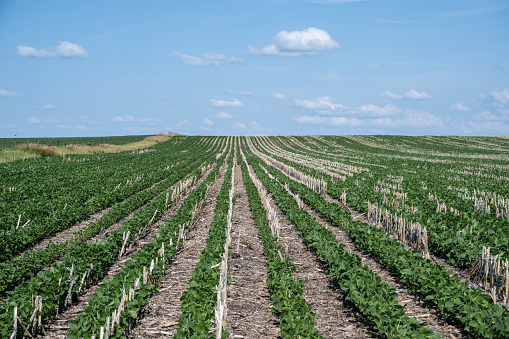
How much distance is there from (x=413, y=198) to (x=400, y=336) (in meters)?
14.0

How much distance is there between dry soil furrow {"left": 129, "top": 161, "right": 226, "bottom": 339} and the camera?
7184 mm

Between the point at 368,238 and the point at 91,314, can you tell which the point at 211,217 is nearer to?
the point at 368,238

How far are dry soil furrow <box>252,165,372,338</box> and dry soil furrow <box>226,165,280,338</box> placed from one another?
88 cm

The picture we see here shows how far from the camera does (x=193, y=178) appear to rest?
91.6 feet

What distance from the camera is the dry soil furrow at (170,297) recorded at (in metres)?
7.18

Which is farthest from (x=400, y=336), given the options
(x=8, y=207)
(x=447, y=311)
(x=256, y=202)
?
(x=8, y=207)

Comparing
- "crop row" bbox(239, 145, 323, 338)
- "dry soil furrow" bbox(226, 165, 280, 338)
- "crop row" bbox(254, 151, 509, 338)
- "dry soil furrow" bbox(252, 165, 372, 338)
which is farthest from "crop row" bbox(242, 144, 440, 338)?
"dry soil furrow" bbox(226, 165, 280, 338)

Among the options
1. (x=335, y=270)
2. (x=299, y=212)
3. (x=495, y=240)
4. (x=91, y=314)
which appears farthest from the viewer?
(x=299, y=212)

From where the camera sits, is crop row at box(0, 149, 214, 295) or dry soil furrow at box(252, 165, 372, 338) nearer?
dry soil furrow at box(252, 165, 372, 338)

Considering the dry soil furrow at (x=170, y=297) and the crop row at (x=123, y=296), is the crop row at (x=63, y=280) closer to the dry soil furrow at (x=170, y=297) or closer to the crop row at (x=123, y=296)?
the crop row at (x=123, y=296)

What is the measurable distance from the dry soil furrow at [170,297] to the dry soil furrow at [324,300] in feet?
8.71

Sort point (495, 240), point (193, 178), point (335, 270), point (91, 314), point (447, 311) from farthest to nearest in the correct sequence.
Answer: point (193, 178) → point (495, 240) → point (335, 270) → point (447, 311) → point (91, 314)

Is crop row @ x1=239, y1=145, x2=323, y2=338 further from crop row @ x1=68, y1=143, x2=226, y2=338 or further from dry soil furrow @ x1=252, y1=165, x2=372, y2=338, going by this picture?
crop row @ x1=68, y1=143, x2=226, y2=338

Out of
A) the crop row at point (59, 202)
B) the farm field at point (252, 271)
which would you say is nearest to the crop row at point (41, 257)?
the farm field at point (252, 271)
